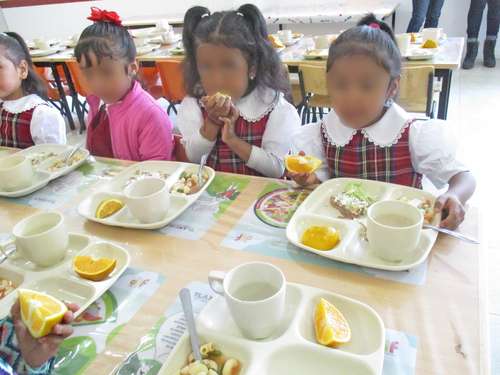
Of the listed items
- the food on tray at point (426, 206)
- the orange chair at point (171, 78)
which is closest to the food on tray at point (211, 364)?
the food on tray at point (426, 206)

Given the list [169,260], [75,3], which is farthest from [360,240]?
[75,3]

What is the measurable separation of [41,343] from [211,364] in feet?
0.89

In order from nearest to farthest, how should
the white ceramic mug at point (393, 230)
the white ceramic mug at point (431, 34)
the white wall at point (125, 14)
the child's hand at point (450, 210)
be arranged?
the white ceramic mug at point (393, 230) < the child's hand at point (450, 210) < the white ceramic mug at point (431, 34) < the white wall at point (125, 14)

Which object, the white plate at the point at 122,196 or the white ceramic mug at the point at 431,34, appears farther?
the white ceramic mug at the point at 431,34

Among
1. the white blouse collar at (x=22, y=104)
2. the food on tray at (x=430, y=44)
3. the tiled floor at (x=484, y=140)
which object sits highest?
the white blouse collar at (x=22, y=104)

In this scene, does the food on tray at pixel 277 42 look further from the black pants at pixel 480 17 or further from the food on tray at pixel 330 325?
the food on tray at pixel 330 325

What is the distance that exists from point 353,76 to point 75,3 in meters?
5.97

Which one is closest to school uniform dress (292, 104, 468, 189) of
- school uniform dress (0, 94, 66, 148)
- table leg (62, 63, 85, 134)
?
school uniform dress (0, 94, 66, 148)

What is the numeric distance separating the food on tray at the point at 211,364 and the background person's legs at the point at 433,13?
15.6 feet

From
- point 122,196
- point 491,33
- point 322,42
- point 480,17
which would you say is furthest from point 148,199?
point 491,33

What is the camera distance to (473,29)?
4.46 metres

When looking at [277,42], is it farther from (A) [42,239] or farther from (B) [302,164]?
(A) [42,239]

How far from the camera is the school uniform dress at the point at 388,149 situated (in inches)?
45.1

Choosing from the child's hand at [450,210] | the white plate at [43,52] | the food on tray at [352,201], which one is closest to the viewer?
the child's hand at [450,210]
